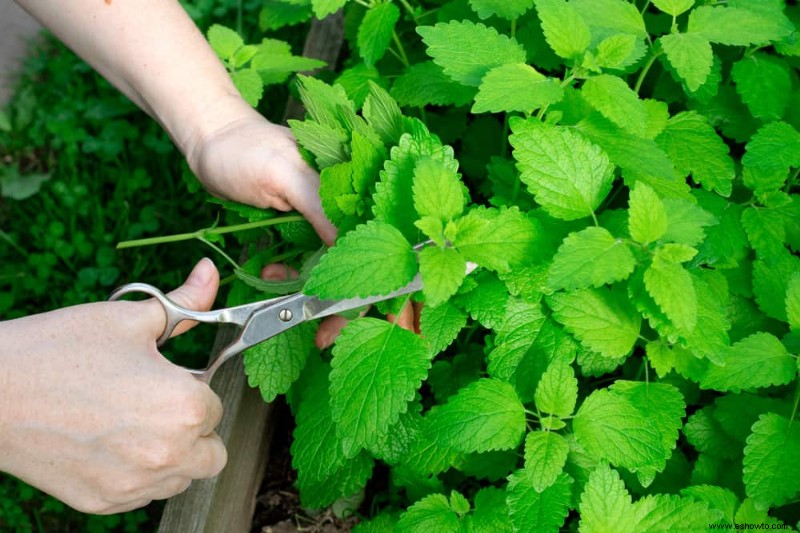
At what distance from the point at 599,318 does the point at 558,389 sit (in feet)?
0.58

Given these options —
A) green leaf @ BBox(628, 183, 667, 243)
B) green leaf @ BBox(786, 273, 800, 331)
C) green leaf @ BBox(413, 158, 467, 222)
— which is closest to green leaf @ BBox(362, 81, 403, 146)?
green leaf @ BBox(413, 158, 467, 222)

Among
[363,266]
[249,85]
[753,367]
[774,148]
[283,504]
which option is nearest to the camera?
[363,266]

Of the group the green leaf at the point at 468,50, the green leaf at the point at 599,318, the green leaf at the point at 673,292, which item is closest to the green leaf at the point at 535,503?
the green leaf at the point at 599,318

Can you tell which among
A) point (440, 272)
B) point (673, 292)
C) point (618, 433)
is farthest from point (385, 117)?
point (618, 433)

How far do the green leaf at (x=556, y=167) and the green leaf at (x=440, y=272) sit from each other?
0.72 feet

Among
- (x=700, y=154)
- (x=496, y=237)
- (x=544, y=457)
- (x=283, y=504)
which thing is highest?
(x=496, y=237)

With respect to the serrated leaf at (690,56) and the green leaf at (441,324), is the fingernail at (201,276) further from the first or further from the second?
the serrated leaf at (690,56)

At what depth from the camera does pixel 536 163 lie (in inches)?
54.8

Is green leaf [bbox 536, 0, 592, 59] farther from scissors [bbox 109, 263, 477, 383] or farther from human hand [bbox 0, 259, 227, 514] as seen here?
human hand [bbox 0, 259, 227, 514]

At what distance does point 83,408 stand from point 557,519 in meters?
0.82

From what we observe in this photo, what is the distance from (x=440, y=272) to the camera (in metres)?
1.25

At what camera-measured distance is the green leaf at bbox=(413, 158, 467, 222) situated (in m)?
1.26

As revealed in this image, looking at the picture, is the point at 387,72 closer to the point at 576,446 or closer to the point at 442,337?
the point at 442,337

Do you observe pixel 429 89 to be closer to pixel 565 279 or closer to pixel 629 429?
pixel 565 279
